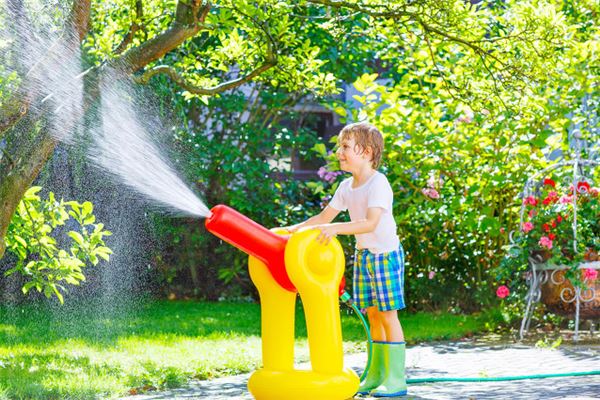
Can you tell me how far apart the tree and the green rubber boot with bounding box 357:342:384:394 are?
1.82 m

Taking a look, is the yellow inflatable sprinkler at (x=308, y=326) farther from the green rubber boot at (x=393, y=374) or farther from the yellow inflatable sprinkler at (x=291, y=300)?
the green rubber boot at (x=393, y=374)

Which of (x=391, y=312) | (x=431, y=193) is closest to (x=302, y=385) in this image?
(x=391, y=312)

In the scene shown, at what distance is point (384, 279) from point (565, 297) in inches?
124

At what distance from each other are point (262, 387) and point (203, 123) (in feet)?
21.8

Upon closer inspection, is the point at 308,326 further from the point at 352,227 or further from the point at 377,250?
the point at 377,250

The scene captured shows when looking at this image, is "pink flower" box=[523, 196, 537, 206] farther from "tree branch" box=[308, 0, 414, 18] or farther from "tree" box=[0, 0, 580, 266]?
"tree branch" box=[308, 0, 414, 18]

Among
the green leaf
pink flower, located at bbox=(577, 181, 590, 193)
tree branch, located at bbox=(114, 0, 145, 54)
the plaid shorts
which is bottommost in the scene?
the plaid shorts

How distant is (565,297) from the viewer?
699cm

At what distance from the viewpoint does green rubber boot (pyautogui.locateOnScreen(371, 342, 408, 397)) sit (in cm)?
424

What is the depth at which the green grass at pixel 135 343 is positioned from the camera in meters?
4.75

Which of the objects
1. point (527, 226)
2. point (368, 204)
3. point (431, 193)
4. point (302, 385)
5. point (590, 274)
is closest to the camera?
point (302, 385)

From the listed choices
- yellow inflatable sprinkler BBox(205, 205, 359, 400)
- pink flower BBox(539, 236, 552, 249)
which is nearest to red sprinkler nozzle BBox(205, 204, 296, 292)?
yellow inflatable sprinkler BBox(205, 205, 359, 400)

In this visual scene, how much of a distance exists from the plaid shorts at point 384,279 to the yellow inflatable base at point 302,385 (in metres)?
0.48

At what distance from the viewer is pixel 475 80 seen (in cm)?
629
